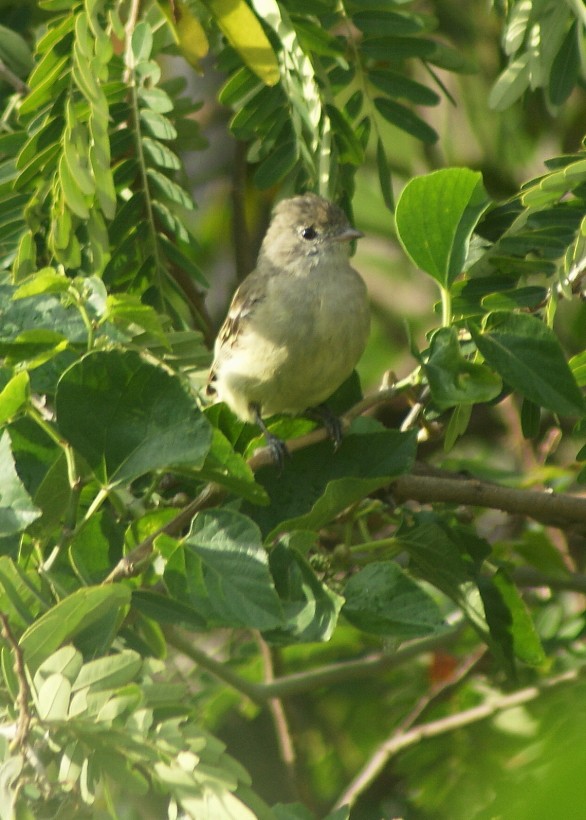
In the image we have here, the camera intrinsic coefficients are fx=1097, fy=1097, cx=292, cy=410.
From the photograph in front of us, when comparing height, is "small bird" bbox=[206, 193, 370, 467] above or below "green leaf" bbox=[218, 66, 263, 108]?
below

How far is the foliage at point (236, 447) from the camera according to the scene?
1617 mm

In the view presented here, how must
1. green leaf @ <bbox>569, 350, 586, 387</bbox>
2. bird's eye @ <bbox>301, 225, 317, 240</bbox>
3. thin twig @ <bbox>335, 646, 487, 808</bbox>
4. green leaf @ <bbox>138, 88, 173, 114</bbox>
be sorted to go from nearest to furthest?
green leaf @ <bbox>569, 350, 586, 387</bbox>
green leaf @ <bbox>138, 88, 173, 114</bbox>
thin twig @ <bbox>335, 646, 487, 808</bbox>
bird's eye @ <bbox>301, 225, 317, 240</bbox>

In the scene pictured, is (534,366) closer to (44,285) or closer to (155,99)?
(44,285)

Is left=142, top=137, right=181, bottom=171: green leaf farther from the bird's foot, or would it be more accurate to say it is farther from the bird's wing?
the bird's wing

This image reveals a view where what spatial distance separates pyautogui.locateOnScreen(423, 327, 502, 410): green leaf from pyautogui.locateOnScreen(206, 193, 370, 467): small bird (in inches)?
40.7

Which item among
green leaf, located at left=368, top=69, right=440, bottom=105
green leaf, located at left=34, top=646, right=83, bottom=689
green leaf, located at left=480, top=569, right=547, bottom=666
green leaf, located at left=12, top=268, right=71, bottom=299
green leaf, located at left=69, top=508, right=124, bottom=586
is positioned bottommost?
green leaf, located at left=480, top=569, right=547, bottom=666

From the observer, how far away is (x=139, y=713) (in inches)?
60.4

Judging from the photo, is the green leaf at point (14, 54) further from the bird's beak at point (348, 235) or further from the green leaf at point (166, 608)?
the green leaf at point (166, 608)

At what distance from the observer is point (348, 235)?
11.1 ft

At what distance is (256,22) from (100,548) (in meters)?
1.15

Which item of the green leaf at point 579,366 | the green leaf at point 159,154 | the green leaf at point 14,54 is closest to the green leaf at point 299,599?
the green leaf at point 579,366

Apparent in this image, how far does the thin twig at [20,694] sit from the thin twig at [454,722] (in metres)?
1.88

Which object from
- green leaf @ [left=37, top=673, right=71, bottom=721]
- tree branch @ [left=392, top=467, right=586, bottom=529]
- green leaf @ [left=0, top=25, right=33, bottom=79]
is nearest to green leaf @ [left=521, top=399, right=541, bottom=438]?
tree branch @ [left=392, top=467, right=586, bottom=529]

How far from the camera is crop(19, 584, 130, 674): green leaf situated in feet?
5.08
